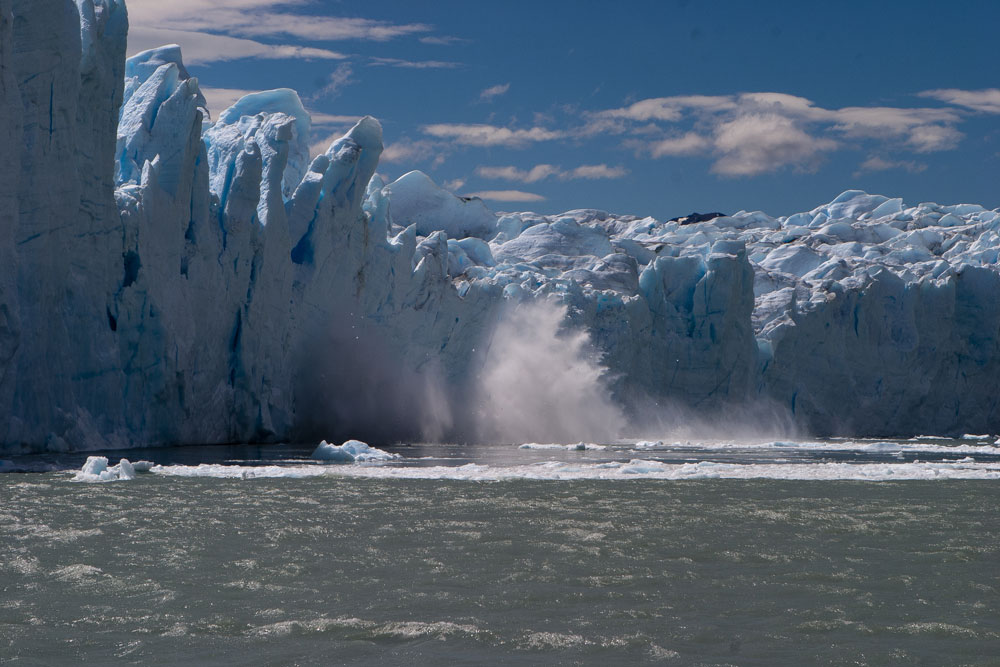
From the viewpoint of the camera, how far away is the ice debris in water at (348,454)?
21844 millimetres

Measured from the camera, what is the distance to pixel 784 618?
7.69 meters

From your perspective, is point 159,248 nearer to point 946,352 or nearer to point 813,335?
point 813,335

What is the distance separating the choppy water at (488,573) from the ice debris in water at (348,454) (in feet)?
15.5

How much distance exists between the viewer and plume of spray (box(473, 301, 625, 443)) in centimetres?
3722

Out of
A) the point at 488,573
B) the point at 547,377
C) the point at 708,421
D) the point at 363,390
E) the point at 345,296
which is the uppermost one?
the point at 345,296

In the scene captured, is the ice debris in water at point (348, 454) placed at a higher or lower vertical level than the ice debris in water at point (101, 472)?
lower

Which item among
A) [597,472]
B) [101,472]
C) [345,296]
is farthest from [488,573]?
[345,296]

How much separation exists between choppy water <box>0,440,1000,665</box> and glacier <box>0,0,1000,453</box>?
24.5ft

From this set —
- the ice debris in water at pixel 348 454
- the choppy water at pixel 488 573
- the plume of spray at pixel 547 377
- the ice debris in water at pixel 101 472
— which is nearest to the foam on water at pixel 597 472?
the ice debris in water at pixel 101 472

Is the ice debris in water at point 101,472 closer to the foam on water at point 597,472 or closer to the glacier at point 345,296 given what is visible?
the foam on water at point 597,472

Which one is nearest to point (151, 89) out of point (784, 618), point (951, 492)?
point (951, 492)

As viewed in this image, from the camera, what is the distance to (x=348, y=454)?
21938mm

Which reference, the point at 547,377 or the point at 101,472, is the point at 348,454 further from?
the point at 547,377

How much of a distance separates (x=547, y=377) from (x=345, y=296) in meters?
9.05
